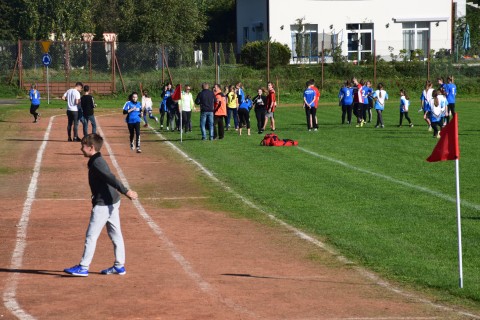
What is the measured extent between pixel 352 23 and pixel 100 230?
64.6 metres

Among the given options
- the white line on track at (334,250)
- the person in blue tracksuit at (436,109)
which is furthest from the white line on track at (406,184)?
the person in blue tracksuit at (436,109)

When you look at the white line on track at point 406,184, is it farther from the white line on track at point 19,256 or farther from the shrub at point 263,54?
the shrub at point 263,54

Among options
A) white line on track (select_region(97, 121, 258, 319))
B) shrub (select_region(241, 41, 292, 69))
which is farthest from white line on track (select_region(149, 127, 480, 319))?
shrub (select_region(241, 41, 292, 69))

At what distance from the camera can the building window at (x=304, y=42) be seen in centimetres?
7031

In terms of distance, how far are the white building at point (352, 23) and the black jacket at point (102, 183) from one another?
2389 inches

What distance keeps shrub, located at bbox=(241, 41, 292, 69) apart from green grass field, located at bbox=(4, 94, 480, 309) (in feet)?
98.4

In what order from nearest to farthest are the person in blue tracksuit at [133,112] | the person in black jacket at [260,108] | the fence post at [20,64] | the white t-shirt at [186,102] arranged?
1. the person in blue tracksuit at [133,112]
2. the person in black jacket at [260,108]
3. the white t-shirt at [186,102]
4. the fence post at [20,64]

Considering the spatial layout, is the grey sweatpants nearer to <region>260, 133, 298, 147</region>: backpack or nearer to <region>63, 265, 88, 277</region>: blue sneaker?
<region>63, 265, 88, 277</region>: blue sneaker

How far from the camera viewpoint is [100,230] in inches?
497

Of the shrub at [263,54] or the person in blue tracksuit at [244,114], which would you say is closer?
the person in blue tracksuit at [244,114]

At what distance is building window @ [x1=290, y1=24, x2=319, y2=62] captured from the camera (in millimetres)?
70312

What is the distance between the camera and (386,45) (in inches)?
2842

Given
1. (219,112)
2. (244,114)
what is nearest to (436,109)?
(219,112)

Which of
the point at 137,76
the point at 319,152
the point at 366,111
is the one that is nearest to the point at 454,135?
the point at 319,152
